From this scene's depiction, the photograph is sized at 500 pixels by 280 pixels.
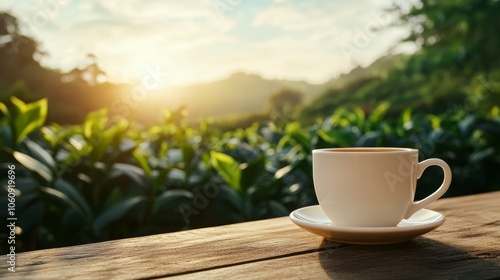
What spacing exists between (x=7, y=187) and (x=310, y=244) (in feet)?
2.33

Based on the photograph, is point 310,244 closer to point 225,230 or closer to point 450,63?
point 225,230

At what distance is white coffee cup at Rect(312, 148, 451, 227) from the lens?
0.87 metres

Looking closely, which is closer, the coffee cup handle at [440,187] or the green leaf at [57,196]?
the coffee cup handle at [440,187]

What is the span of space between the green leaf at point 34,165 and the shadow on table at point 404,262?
2.27 feet

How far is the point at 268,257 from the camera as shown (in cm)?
81

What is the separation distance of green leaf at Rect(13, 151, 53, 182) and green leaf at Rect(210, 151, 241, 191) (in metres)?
0.39

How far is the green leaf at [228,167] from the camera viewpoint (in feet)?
4.27

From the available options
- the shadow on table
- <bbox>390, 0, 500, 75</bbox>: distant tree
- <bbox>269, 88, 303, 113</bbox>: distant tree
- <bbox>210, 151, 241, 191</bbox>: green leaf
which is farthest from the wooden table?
<bbox>269, 88, 303, 113</bbox>: distant tree

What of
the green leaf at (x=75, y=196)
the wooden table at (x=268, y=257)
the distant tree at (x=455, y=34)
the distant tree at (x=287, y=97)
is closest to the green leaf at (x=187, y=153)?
the green leaf at (x=75, y=196)

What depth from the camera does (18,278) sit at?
0.73 meters

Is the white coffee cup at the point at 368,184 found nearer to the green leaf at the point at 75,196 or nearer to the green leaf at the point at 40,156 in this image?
the green leaf at the point at 75,196

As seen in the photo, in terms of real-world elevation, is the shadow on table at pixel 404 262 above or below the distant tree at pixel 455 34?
below

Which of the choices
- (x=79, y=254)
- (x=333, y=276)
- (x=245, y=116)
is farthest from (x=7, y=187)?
(x=245, y=116)

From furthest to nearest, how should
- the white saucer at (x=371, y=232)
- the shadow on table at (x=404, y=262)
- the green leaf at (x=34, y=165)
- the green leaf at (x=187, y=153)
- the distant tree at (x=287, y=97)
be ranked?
the distant tree at (x=287, y=97) → the green leaf at (x=187, y=153) → the green leaf at (x=34, y=165) → the white saucer at (x=371, y=232) → the shadow on table at (x=404, y=262)
